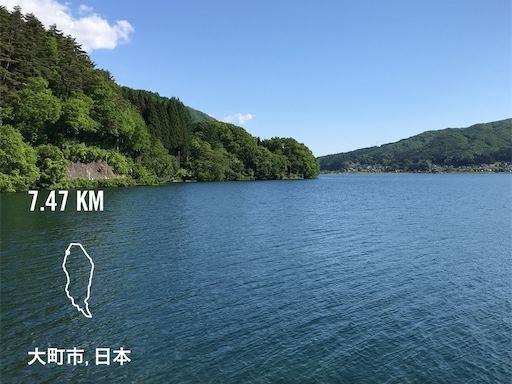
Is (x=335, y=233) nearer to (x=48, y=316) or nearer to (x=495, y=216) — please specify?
(x=495, y=216)

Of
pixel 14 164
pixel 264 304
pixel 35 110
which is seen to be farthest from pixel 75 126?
pixel 264 304

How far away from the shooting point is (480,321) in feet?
62.2

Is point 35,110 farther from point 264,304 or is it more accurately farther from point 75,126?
point 264,304

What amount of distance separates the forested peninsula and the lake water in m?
41.4

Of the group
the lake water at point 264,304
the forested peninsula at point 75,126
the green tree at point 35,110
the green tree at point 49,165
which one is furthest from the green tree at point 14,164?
the lake water at point 264,304

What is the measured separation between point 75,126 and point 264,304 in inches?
3056

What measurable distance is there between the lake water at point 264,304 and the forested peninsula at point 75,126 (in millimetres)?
41377

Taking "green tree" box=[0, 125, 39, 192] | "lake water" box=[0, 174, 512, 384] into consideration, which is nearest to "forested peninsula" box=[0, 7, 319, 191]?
"green tree" box=[0, 125, 39, 192]

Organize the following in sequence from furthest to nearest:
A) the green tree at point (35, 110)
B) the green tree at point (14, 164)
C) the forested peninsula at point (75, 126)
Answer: the green tree at point (35, 110) < the forested peninsula at point (75, 126) < the green tree at point (14, 164)

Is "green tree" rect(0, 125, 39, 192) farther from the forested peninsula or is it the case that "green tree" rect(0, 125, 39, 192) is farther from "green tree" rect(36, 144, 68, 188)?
"green tree" rect(36, 144, 68, 188)

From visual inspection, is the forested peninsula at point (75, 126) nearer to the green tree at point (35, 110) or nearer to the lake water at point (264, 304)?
the green tree at point (35, 110)

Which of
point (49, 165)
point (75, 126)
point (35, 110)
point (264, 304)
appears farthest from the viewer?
point (75, 126)

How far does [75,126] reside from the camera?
287ft

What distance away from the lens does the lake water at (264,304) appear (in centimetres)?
1463
